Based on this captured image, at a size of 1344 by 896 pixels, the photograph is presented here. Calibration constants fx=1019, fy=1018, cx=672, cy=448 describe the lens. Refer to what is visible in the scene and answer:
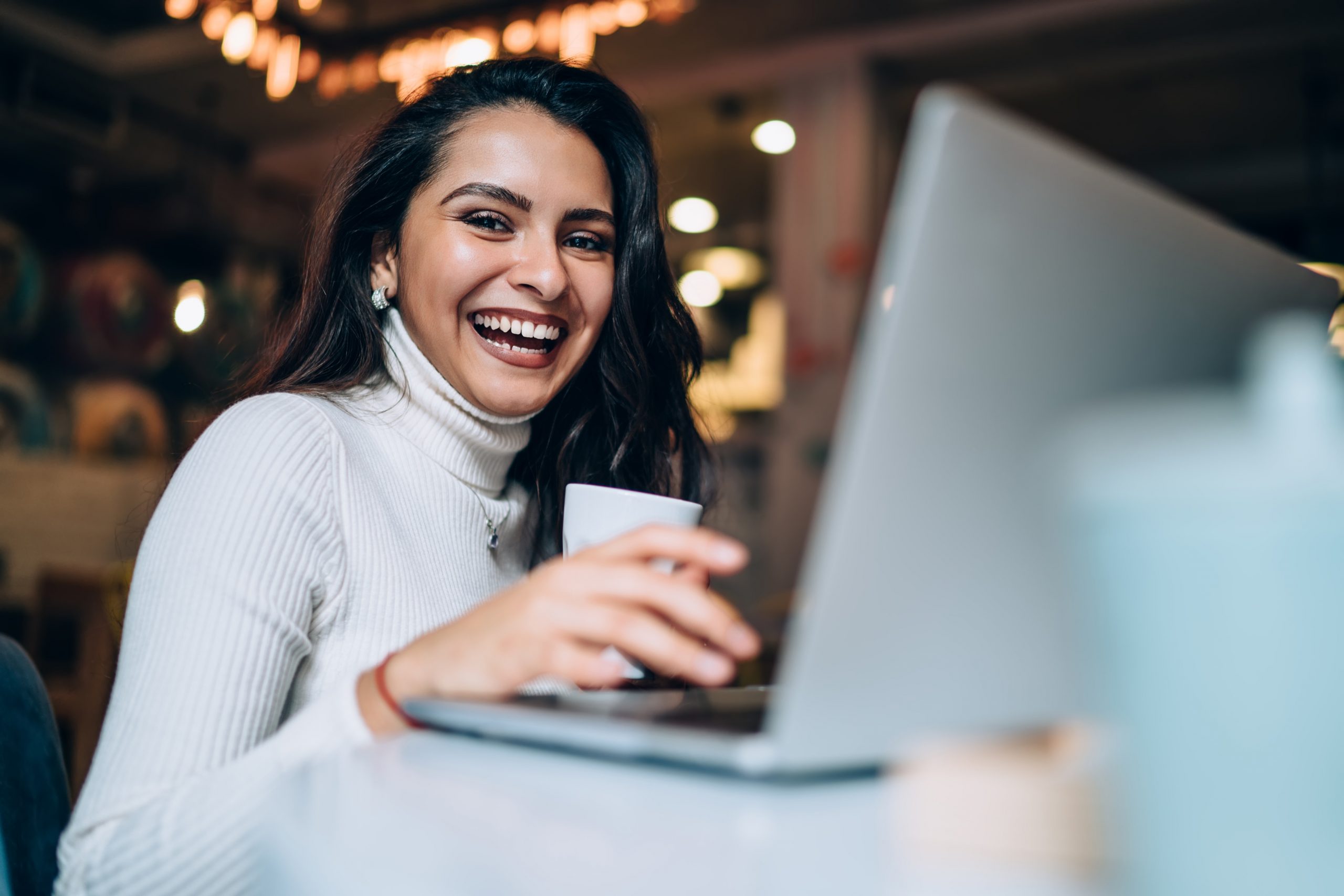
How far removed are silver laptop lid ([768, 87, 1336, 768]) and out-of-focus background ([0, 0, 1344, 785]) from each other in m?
2.41

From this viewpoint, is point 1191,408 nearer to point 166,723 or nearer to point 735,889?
point 735,889

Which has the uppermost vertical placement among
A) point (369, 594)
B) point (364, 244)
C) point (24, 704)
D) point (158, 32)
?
point (158, 32)

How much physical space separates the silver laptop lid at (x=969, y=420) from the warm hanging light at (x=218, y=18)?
328cm

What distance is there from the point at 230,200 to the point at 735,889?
6420 millimetres

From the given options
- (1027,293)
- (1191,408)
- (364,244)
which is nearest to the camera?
(1191,408)

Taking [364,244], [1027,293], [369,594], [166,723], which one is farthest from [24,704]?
[1027,293]

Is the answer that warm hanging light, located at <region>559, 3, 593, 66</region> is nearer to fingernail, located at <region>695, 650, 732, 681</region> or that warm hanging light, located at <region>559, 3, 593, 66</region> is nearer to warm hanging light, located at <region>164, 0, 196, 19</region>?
warm hanging light, located at <region>164, 0, 196, 19</region>

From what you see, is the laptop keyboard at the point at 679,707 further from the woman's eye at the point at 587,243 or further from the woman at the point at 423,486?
the woman's eye at the point at 587,243

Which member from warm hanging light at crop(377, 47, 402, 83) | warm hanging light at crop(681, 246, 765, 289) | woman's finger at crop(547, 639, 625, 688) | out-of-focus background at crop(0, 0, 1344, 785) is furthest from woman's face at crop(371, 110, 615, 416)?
warm hanging light at crop(681, 246, 765, 289)

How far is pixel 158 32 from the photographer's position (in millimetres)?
A: 4480

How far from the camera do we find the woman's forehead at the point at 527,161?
119cm

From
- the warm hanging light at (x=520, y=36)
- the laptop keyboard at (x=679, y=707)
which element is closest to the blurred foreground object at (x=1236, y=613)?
the laptop keyboard at (x=679, y=707)

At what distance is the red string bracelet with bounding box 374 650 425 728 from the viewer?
0.56m

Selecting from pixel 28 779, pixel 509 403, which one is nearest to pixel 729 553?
pixel 28 779
